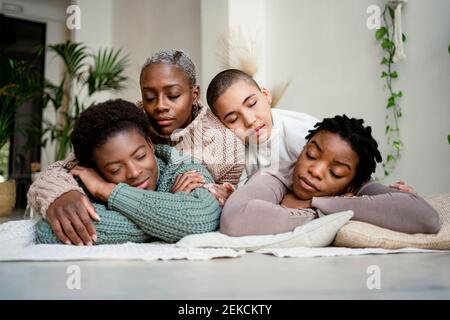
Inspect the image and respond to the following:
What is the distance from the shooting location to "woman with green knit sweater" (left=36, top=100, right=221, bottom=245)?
51.1 inches

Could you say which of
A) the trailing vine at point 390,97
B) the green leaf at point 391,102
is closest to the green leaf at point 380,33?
the trailing vine at point 390,97

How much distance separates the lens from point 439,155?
7.36ft

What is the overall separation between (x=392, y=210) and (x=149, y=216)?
69 centimetres

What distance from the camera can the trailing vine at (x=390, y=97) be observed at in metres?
2.41

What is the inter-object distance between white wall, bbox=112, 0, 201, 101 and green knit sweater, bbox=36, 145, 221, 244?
2.51 metres

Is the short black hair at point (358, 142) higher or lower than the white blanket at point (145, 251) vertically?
higher

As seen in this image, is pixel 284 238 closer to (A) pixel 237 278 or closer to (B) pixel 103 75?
(A) pixel 237 278

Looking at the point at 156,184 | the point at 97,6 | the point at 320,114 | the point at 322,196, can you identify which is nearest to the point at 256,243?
the point at 322,196

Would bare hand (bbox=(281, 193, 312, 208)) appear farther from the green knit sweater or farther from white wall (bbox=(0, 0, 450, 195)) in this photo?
white wall (bbox=(0, 0, 450, 195))

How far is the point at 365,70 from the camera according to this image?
2.59 m

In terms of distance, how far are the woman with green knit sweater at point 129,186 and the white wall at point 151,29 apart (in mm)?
2310

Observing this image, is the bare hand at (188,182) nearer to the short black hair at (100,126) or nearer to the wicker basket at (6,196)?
the short black hair at (100,126)

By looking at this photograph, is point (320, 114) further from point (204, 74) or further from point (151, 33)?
point (151, 33)

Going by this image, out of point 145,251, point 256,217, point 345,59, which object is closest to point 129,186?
point 145,251
